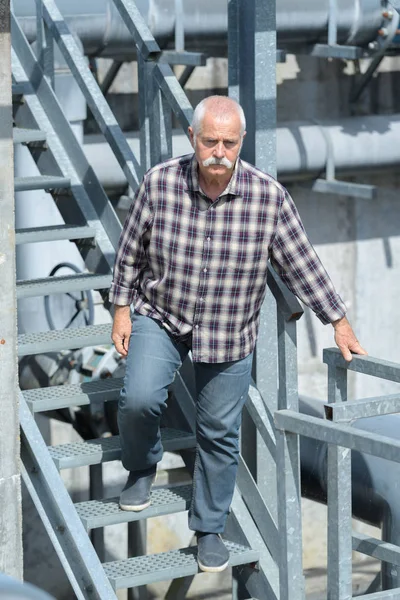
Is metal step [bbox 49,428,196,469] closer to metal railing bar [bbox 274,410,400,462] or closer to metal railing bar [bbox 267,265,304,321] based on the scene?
metal railing bar [bbox 267,265,304,321]

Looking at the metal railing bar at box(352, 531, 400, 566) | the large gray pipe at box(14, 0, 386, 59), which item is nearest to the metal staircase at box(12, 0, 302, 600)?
the metal railing bar at box(352, 531, 400, 566)

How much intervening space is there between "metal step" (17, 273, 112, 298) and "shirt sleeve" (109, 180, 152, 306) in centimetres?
81

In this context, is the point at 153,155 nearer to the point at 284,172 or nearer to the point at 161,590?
the point at 284,172

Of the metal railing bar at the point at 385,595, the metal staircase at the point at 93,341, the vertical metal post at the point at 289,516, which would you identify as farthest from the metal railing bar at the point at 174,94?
the metal railing bar at the point at 385,595

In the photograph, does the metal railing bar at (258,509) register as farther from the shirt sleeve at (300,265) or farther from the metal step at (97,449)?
the shirt sleeve at (300,265)

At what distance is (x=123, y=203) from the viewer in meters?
5.91

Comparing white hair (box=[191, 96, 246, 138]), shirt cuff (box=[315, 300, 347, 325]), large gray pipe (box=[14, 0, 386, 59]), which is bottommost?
shirt cuff (box=[315, 300, 347, 325])

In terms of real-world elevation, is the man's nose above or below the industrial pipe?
above

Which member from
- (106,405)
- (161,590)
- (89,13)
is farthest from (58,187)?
(161,590)

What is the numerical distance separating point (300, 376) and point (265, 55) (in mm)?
4532

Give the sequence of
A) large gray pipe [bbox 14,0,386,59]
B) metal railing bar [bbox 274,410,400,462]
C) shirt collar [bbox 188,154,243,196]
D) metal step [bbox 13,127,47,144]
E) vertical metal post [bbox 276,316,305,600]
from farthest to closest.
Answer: large gray pipe [bbox 14,0,386,59] < metal step [bbox 13,127,47,144] < shirt collar [bbox 188,154,243,196] < vertical metal post [bbox 276,316,305,600] < metal railing bar [bbox 274,410,400,462]

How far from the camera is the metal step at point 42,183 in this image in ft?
15.1

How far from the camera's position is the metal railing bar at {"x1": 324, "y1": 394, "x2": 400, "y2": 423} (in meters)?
2.93

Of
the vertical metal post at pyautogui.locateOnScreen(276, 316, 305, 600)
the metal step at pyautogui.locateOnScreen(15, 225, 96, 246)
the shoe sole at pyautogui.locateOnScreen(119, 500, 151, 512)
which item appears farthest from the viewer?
the metal step at pyautogui.locateOnScreen(15, 225, 96, 246)
